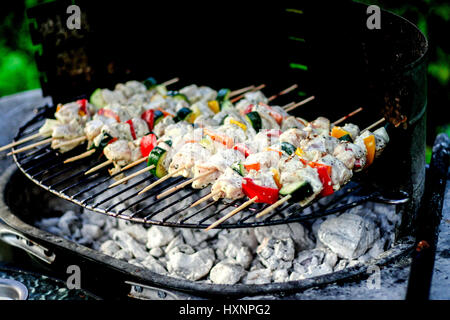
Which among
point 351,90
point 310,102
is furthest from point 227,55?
point 351,90

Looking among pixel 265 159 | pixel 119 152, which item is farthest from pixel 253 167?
pixel 119 152

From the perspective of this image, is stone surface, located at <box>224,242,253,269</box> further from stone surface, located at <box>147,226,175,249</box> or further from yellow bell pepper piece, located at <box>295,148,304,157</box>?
yellow bell pepper piece, located at <box>295,148,304,157</box>

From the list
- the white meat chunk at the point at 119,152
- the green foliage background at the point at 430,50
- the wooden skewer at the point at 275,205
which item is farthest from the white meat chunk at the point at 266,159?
the green foliage background at the point at 430,50

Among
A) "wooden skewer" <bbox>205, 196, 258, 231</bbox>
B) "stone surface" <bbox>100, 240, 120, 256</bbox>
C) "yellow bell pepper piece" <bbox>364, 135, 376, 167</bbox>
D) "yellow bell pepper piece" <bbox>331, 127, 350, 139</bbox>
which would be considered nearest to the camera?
"wooden skewer" <bbox>205, 196, 258, 231</bbox>

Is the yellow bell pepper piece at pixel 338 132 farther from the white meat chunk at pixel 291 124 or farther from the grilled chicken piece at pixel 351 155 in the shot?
the white meat chunk at pixel 291 124

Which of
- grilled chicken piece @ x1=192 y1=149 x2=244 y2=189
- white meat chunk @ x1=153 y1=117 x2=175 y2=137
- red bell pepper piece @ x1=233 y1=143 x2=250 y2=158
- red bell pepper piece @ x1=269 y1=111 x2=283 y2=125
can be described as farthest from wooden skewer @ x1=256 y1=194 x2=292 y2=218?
white meat chunk @ x1=153 y1=117 x2=175 y2=137

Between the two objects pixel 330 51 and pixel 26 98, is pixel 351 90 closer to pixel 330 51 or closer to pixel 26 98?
pixel 330 51

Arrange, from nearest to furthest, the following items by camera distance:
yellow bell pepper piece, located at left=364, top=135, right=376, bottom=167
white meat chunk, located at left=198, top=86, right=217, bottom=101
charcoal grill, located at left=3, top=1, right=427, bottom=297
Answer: charcoal grill, located at left=3, top=1, right=427, bottom=297 < yellow bell pepper piece, located at left=364, top=135, right=376, bottom=167 < white meat chunk, located at left=198, top=86, right=217, bottom=101
